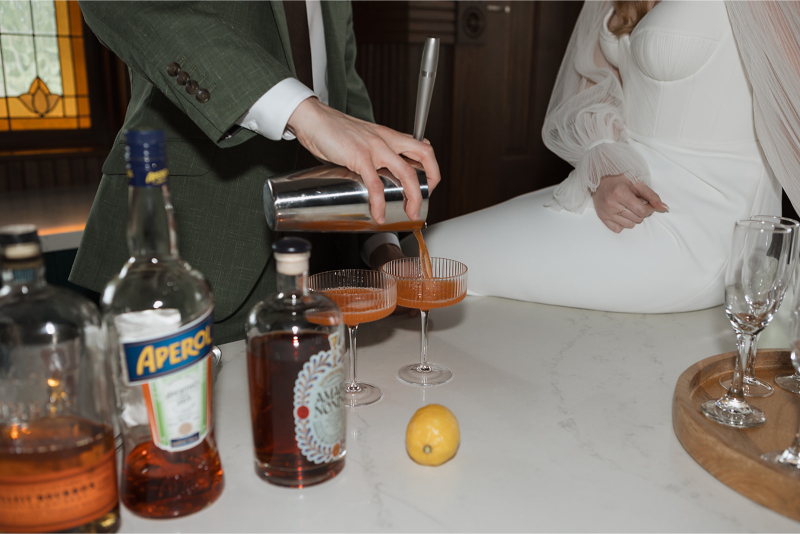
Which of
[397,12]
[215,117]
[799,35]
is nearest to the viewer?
[215,117]

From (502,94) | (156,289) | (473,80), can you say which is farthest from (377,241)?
(502,94)

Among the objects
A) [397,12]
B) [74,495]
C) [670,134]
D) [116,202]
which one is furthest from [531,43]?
[74,495]

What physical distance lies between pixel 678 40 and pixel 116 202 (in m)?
1.26

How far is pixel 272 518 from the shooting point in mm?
694

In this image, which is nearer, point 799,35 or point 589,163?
point 799,35

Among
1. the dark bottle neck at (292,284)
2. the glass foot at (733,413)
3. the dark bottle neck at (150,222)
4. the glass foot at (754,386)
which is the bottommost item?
the glass foot at (754,386)

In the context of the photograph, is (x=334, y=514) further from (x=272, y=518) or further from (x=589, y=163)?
(x=589, y=163)

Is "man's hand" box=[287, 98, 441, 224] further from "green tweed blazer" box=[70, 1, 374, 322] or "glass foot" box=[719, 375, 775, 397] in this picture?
"glass foot" box=[719, 375, 775, 397]

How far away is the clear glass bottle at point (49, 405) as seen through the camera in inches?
23.2

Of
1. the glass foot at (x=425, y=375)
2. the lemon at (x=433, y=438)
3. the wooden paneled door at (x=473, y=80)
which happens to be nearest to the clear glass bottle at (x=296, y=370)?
the lemon at (x=433, y=438)

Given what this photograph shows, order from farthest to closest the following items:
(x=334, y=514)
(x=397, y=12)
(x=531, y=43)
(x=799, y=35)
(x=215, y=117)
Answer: (x=531, y=43) < (x=397, y=12) < (x=799, y=35) < (x=215, y=117) < (x=334, y=514)

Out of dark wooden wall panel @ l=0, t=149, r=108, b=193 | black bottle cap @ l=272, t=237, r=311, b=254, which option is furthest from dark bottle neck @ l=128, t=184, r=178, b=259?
dark wooden wall panel @ l=0, t=149, r=108, b=193

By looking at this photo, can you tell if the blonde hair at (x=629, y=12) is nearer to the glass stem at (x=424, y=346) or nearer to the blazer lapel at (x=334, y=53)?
the blazer lapel at (x=334, y=53)

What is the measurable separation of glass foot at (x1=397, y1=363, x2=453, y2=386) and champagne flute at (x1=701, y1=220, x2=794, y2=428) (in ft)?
1.22
